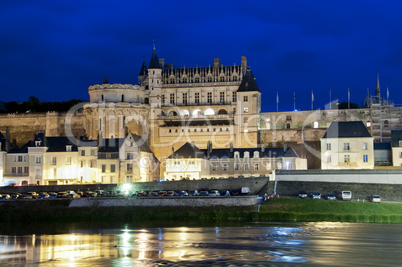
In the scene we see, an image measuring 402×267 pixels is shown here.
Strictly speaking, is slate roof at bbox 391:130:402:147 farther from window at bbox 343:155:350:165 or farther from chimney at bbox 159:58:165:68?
chimney at bbox 159:58:165:68

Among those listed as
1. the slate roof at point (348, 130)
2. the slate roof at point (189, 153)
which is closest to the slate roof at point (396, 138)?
the slate roof at point (348, 130)

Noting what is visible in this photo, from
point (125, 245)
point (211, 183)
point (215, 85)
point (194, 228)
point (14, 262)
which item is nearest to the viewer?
point (14, 262)

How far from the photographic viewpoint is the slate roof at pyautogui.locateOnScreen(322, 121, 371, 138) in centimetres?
5950

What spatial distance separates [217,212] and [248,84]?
41882 millimetres

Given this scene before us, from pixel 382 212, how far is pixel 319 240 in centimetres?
1264

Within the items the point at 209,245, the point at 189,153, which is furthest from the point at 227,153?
the point at 209,245

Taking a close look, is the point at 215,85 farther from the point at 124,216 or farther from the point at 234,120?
the point at 124,216

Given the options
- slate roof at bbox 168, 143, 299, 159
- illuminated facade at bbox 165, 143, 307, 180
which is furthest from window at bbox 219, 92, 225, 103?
illuminated facade at bbox 165, 143, 307, 180

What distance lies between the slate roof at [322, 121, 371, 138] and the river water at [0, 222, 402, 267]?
918 inches

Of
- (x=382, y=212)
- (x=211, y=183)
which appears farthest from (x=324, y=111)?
(x=382, y=212)

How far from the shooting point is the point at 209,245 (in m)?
28.9

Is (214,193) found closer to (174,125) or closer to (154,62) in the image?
(174,125)

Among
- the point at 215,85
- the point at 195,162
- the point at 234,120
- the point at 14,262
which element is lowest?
the point at 14,262

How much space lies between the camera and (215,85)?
3413 inches
